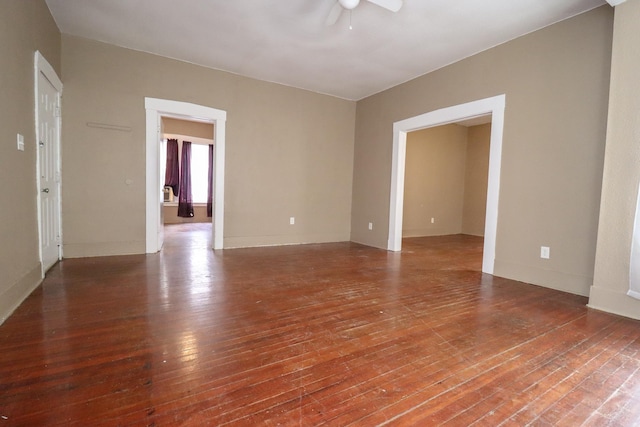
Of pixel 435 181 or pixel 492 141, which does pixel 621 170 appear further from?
pixel 435 181

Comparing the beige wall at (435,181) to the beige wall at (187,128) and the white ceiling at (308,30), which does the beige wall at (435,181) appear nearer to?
the white ceiling at (308,30)

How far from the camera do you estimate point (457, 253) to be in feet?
16.2

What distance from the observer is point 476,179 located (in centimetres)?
743

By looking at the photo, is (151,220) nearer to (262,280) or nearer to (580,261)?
(262,280)

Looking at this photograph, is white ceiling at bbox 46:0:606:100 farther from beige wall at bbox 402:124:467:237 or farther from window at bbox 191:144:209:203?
window at bbox 191:144:209:203

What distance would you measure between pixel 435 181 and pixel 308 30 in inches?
198

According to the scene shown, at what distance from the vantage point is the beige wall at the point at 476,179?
7.28 metres

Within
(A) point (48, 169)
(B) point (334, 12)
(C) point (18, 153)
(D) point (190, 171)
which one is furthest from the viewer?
(D) point (190, 171)

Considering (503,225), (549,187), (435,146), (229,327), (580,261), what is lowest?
(229,327)

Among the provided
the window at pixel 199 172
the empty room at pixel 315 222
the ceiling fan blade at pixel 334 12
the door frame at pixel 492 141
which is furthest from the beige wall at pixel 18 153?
the window at pixel 199 172

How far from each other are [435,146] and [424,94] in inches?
117

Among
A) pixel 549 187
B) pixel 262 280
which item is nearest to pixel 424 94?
pixel 549 187

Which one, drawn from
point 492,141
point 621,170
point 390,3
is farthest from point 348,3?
point 621,170

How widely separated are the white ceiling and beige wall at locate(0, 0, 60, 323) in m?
0.77
